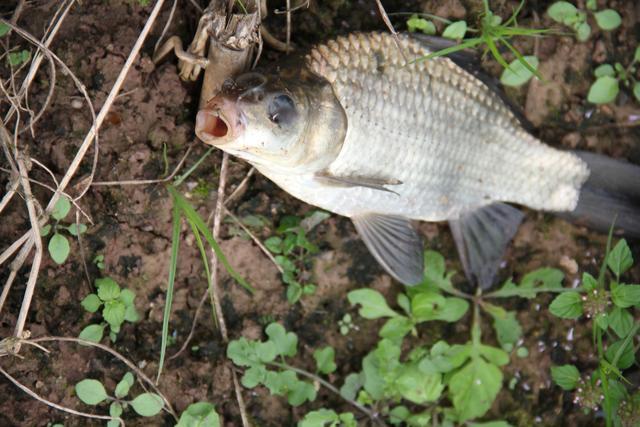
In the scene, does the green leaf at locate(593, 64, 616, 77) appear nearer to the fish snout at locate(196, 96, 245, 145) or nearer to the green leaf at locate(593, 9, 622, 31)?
the green leaf at locate(593, 9, 622, 31)

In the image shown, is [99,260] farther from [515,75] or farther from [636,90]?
[636,90]

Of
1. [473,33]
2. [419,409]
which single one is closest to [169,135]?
[473,33]

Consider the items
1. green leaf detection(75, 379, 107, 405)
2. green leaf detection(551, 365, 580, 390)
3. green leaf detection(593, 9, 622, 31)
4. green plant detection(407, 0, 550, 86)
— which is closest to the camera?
green leaf detection(75, 379, 107, 405)

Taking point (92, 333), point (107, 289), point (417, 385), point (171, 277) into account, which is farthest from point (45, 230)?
point (417, 385)

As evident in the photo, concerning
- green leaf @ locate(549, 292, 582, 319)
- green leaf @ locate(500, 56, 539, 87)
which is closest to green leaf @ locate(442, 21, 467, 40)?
green leaf @ locate(500, 56, 539, 87)

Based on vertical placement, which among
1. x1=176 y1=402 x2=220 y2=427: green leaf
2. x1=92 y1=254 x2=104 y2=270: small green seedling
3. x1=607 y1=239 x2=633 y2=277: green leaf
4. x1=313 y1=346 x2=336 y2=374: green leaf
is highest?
x1=92 y1=254 x2=104 y2=270: small green seedling

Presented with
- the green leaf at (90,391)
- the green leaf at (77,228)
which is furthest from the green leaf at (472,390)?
the green leaf at (77,228)

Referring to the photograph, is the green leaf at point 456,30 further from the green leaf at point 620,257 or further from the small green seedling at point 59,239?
the small green seedling at point 59,239
